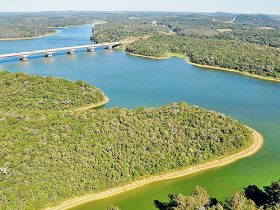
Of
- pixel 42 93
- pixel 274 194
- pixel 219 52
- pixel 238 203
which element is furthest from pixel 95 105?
pixel 219 52

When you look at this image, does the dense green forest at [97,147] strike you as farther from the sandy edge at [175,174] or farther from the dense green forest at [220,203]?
the dense green forest at [220,203]

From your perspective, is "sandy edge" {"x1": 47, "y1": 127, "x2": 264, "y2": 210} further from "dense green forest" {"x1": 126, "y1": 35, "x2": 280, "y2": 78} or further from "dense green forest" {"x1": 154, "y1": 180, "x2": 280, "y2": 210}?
"dense green forest" {"x1": 126, "y1": 35, "x2": 280, "y2": 78}

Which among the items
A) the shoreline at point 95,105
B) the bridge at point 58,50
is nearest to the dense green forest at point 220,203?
the shoreline at point 95,105

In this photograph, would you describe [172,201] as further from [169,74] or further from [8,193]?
[169,74]

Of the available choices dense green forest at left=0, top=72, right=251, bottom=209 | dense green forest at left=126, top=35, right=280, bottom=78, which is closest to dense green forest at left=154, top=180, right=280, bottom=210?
dense green forest at left=0, top=72, right=251, bottom=209

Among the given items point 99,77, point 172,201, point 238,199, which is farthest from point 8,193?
point 99,77

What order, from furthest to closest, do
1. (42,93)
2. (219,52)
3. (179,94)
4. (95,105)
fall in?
(219,52)
(179,94)
(95,105)
(42,93)

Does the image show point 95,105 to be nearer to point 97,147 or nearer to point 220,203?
point 97,147
